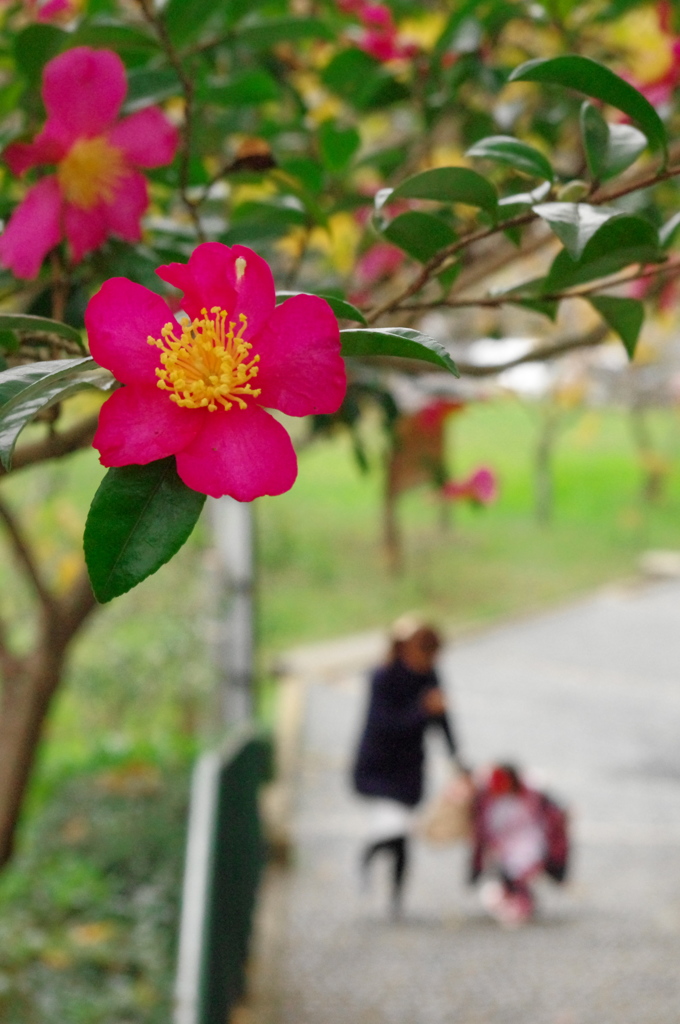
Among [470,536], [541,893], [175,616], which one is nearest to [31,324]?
[541,893]

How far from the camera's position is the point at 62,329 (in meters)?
0.45

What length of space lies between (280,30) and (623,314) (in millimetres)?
486

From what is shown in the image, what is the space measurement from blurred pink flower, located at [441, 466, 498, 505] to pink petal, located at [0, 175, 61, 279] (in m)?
1.49

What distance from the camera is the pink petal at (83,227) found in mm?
625

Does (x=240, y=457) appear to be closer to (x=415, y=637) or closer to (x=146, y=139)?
(x=146, y=139)

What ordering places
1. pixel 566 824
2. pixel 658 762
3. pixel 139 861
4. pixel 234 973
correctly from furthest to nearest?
pixel 658 762 → pixel 566 824 → pixel 139 861 → pixel 234 973

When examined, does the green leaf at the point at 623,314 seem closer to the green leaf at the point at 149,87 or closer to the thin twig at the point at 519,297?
the thin twig at the point at 519,297

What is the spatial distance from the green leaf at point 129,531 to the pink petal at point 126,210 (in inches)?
11.8

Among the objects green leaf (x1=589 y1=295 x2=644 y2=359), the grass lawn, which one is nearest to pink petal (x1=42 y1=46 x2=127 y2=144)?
green leaf (x1=589 y1=295 x2=644 y2=359)

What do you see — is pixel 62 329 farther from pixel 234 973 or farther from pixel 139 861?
pixel 139 861

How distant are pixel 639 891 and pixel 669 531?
6.40 meters

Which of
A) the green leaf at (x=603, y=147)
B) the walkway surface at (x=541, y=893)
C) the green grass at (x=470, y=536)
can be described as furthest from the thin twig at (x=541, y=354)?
the green grass at (x=470, y=536)

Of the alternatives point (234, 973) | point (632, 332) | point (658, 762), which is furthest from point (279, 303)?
point (658, 762)

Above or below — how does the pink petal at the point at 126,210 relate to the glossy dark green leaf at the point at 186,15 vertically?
below
